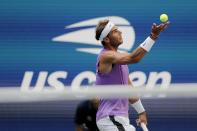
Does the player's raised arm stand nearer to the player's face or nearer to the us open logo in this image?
the player's face

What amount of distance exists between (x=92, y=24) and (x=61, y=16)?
36 cm

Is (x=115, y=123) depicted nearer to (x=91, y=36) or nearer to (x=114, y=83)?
(x=114, y=83)

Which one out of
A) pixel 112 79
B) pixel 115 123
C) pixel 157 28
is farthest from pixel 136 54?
pixel 115 123

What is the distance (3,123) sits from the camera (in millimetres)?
5352

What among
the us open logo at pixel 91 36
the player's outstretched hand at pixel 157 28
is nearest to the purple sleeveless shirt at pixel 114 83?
the player's outstretched hand at pixel 157 28

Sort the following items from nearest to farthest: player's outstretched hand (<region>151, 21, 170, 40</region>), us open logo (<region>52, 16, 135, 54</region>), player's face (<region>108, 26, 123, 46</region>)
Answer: player's outstretched hand (<region>151, 21, 170, 40</region>)
player's face (<region>108, 26, 123, 46</region>)
us open logo (<region>52, 16, 135, 54</region>)

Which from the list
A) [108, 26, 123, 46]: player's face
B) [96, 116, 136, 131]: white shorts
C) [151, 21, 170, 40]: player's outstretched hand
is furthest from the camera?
[108, 26, 123, 46]: player's face

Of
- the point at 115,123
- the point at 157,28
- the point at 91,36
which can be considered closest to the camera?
the point at 157,28

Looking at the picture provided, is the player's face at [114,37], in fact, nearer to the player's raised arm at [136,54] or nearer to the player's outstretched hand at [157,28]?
the player's raised arm at [136,54]

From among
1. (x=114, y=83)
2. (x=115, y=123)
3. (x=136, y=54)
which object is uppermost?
(x=136, y=54)

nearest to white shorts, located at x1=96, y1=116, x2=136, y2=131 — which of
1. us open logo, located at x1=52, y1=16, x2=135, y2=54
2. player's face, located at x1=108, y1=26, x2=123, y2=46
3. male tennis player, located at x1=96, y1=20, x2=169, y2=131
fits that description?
male tennis player, located at x1=96, y1=20, x2=169, y2=131

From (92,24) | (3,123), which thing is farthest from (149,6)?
(3,123)

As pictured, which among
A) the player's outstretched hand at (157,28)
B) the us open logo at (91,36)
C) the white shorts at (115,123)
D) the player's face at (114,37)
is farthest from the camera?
the us open logo at (91,36)

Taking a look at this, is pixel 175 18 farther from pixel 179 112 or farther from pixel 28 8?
pixel 28 8
